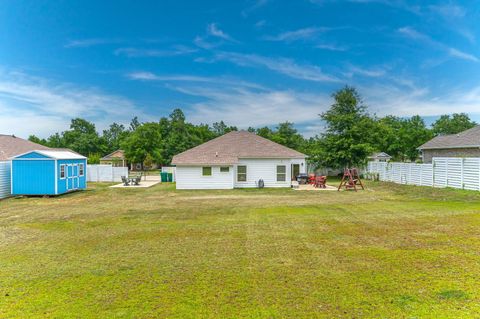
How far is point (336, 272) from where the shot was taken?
5.36 meters

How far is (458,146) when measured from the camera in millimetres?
25672

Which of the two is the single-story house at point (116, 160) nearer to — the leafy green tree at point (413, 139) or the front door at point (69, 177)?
the front door at point (69, 177)

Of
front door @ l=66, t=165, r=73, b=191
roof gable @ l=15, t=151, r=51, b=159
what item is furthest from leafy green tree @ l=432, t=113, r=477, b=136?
roof gable @ l=15, t=151, r=51, b=159

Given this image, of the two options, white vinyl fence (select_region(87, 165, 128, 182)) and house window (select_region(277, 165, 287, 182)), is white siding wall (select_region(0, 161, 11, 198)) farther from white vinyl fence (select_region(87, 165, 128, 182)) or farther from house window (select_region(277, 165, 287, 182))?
house window (select_region(277, 165, 287, 182))

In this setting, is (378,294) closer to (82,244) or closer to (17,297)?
(17,297)

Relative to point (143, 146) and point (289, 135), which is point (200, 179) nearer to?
point (289, 135)

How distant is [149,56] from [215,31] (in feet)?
20.1

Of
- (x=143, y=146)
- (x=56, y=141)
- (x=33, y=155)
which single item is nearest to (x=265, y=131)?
(x=143, y=146)

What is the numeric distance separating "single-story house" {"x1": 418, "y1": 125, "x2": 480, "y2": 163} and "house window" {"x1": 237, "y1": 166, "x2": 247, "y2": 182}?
18180mm

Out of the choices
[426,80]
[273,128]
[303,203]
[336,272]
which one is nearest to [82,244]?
[336,272]

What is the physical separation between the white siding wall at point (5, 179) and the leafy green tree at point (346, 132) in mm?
25395

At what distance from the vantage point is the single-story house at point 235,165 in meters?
22.6

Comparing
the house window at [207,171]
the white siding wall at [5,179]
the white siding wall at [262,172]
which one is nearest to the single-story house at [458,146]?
the white siding wall at [262,172]

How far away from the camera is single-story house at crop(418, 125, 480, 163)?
2444 centimetres
